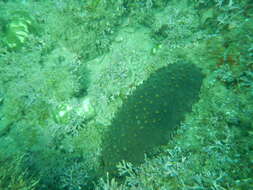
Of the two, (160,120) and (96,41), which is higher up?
(96,41)

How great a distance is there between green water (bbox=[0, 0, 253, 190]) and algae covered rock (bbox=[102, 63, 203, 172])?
0.01m

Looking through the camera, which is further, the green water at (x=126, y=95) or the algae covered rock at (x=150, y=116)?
the algae covered rock at (x=150, y=116)

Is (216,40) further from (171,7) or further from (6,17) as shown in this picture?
(6,17)

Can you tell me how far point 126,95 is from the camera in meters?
3.55

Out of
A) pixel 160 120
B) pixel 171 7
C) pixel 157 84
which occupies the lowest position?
pixel 160 120

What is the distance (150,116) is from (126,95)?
1.11m

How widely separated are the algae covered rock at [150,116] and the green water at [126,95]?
1 centimetres

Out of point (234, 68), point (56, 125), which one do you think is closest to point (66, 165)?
point (56, 125)

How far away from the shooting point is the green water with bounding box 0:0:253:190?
2342 millimetres

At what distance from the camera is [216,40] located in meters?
3.03

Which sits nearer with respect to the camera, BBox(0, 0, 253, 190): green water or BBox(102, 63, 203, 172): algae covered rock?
BBox(0, 0, 253, 190): green water

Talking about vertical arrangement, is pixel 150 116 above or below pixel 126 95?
above

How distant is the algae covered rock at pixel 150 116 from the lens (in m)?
2.50

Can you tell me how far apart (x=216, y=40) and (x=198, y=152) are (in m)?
1.84
